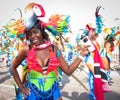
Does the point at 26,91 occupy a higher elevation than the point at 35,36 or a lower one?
lower

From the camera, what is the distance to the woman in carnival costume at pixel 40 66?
3.70m

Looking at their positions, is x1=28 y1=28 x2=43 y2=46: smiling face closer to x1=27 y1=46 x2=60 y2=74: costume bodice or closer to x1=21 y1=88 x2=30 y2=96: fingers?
x1=27 y1=46 x2=60 y2=74: costume bodice

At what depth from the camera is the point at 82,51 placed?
11.7 feet

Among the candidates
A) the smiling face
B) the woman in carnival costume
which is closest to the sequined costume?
the woman in carnival costume

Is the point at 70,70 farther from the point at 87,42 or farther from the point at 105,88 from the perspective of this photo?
the point at 105,88

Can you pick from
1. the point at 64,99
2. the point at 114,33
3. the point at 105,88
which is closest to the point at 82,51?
the point at 105,88

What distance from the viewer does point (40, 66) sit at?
3713 millimetres

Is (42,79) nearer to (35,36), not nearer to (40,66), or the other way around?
(40,66)

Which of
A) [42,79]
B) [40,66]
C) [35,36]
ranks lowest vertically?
[42,79]

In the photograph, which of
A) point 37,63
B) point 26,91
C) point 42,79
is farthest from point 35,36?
point 26,91

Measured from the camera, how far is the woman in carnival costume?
370 centimetres

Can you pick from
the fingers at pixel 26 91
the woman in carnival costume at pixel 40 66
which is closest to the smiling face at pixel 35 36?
the woman in carnival costume at pixel 40 66

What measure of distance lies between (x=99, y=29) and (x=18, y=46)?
251 cm

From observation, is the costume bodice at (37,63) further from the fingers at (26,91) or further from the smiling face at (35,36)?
the fingers at (26,91)
